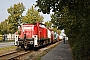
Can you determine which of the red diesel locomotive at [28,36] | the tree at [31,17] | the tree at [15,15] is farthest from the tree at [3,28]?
the red diesel locomotive at [28,36]

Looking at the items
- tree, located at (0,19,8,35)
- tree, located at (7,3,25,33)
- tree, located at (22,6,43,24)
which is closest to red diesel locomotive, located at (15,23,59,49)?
tree, located at (22,6,43,24)

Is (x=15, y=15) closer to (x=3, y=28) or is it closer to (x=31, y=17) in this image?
(x=31, y=17)

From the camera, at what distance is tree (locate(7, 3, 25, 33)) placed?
Answer: 59891 millimetres

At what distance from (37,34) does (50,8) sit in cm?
1654

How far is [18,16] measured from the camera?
2345 inches

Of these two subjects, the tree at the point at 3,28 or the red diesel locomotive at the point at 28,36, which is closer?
the red diesel locomotive at the point at 28,36

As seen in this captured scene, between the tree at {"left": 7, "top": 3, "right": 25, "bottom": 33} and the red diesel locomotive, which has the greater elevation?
the tree at {"left": 7, "top": 3, "right": 25, "bottom": 33}

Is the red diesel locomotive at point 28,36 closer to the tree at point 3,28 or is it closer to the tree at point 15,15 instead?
the tree at point 15,15

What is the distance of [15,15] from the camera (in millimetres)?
59719

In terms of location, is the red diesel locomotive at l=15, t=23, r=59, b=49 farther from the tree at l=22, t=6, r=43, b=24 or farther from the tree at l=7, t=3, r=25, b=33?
the tree at l=7, t=3, r=25, b=33

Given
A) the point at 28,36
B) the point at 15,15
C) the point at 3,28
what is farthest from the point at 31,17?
the point at 28,36

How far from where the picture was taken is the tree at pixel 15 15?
196ft

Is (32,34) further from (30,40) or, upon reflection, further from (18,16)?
(18,16)

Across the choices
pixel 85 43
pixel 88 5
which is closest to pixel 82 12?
pixel 88 5
